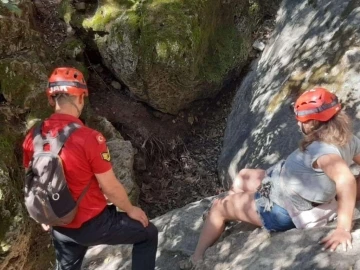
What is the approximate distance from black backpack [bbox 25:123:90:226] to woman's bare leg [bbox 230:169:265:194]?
6.00 ft

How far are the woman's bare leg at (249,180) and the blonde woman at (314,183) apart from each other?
0.64 feet

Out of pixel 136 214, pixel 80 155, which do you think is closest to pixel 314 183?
pixel 136 214

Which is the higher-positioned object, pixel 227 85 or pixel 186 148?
pixel 227 85

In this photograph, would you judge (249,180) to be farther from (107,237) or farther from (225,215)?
(107,237)

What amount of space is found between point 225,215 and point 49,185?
1.90 m

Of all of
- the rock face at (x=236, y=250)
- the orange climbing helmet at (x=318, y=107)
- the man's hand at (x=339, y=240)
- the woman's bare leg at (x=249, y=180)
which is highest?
the orange climbing helmet at (x=318, y=107)

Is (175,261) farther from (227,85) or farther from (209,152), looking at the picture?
(227,85)

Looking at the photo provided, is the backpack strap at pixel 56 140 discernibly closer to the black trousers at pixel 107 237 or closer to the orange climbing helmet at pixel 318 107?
the black trousers at pixel 107 237

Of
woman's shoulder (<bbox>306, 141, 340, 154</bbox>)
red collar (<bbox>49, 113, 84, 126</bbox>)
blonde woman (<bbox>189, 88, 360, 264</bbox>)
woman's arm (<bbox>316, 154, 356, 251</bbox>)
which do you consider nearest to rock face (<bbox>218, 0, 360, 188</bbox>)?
blonde woman (<bbox>189, 88, 360, 264</bbox>)

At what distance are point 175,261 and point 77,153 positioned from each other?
2207 millimetres

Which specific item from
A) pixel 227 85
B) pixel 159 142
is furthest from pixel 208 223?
pixel 227 85

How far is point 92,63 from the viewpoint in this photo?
28.5 ft

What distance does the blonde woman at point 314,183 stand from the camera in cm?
345

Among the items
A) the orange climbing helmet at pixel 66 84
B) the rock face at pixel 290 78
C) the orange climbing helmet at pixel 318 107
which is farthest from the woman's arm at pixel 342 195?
the orange climbing helmet at pixel 66 84
